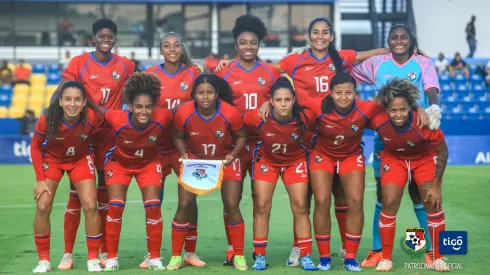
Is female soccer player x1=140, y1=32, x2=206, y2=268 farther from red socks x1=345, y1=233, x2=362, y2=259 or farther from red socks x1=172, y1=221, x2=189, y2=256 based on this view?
red socks x1=345, y1=233, x2=362, y2=259

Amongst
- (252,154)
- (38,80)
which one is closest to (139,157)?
(252,154)

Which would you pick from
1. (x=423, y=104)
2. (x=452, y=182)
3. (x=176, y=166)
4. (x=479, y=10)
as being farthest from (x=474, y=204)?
(x=479, y=10)

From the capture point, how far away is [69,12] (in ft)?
120

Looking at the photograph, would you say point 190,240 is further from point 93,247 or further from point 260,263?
point 93,247

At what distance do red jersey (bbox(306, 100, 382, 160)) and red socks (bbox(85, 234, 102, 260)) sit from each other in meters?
2.30

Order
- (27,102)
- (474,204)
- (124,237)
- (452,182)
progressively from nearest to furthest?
1. (124,237)
2. (474,204)
3. (452,182)
4. (27,102)

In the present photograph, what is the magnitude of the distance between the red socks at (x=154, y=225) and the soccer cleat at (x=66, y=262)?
30.7 inches

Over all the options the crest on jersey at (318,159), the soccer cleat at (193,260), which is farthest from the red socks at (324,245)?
the soccer cleat at (193,260)

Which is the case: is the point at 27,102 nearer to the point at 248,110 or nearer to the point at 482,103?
the point at 482,103

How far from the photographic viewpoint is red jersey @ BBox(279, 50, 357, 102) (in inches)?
389

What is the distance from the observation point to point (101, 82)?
9.90 meters

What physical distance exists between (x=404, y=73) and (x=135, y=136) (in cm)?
274

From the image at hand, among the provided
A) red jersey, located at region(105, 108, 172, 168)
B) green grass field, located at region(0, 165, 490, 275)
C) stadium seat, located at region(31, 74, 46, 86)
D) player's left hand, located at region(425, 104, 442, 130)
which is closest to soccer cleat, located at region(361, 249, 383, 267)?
green grass field, located at region(0, 165, 490, 275)

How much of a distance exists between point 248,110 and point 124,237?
271cm
